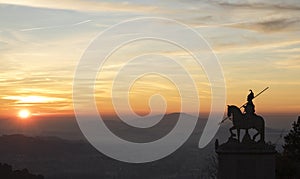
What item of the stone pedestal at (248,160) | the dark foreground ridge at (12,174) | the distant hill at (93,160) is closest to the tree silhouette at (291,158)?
the stone pedestal at (248,160)

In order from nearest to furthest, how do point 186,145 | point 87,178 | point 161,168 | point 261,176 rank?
point 261,176 < point 87,178 < point 161,168 < point 186,145

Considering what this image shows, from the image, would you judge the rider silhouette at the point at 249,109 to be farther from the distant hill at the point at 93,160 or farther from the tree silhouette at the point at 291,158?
the distant hill at the point at 93,160

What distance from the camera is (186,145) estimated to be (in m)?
185

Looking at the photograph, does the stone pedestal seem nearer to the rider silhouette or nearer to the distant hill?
the rider silhouette

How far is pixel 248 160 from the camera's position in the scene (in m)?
21.8

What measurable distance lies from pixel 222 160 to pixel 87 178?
112 metres

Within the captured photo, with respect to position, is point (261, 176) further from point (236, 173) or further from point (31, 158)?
point (31, 158)

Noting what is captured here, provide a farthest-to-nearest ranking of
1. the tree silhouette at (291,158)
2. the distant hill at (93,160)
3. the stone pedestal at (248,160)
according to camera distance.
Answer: the distant hill at (93,160), the tree silhouette at (291,158), the stone pedestal at (248,160)

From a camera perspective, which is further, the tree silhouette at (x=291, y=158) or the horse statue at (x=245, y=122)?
the tree silhouette at (x=291, y=158)

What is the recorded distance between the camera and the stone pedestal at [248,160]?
21.8 m

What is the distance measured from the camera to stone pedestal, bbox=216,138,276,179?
856 inches

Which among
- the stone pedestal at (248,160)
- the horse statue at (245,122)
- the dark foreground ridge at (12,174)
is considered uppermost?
the dark foreground ridge at (12,174)

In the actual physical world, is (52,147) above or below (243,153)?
above

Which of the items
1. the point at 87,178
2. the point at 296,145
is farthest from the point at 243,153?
the point at 87,178
